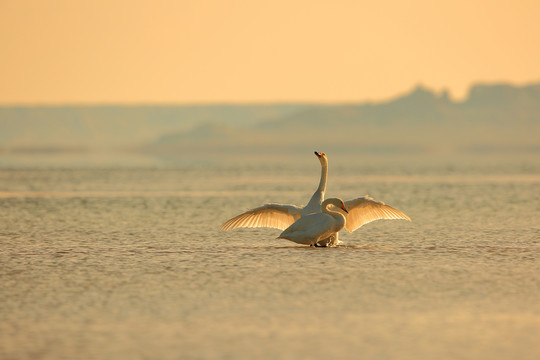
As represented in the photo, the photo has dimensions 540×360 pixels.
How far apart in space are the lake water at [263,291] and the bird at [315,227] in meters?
0.34

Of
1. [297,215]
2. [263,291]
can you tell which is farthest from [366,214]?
→ [263,291]

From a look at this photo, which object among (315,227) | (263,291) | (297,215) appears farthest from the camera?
(297,215)

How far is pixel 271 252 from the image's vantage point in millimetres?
19172

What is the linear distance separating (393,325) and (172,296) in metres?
3.73

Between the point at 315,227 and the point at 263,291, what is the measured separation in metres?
5.15

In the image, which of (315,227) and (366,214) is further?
(366,214)

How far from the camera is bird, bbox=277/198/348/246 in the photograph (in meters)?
19.1

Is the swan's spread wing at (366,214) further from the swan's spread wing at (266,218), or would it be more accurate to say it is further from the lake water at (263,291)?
the swan's spread wing at (266,218)

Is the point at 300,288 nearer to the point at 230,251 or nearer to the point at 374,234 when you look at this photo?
the point at 230,251

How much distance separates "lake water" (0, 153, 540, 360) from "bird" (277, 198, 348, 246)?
34 centimetres

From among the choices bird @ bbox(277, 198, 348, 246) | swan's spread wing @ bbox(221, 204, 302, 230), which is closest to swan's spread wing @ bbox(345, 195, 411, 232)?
swan's spread wing @ bbox(221, 204, 302, 230)

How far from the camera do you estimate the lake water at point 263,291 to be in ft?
35.3

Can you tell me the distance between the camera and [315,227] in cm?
1917

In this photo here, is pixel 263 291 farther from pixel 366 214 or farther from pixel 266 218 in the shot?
pixel 366 214
